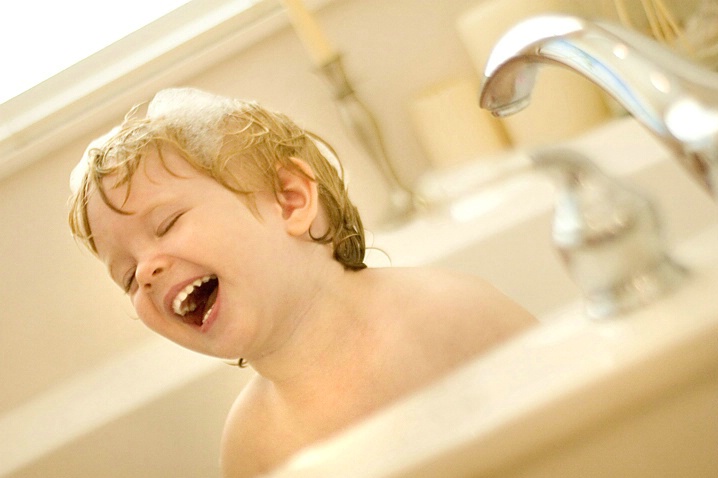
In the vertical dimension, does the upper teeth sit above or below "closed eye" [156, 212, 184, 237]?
below

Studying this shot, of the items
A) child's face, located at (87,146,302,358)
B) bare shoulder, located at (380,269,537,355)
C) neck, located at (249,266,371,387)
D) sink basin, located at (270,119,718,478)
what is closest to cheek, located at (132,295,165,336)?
child's face, located at (87,146,302,358)

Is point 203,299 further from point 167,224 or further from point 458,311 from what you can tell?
point 458,311

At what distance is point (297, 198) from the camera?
92 centimetres

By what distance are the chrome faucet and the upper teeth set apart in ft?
1.61

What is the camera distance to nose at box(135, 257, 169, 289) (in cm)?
84

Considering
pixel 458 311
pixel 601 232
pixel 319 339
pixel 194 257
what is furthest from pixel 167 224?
pixel 601 232

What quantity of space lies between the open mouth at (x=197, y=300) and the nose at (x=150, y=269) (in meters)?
0.03

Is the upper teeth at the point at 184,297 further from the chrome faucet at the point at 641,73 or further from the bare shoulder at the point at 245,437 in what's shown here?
the chrome faucet at the point at 641,73

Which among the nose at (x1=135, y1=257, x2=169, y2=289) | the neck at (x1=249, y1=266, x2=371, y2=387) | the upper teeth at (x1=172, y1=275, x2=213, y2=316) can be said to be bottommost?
the neck at (x1=249, y1=266, x2=371, y2=387)

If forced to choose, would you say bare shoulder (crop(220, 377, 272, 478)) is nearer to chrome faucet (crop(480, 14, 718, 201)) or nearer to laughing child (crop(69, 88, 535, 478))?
laughing child (crop(69, 88, 535, 478))

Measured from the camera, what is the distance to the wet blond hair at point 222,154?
880 mm

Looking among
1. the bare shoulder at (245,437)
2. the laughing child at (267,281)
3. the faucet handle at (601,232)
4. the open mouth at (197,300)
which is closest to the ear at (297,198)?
the laughing child at (267,281)

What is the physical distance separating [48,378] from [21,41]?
605 millimetres

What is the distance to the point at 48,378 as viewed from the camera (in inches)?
55.4
